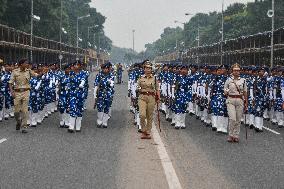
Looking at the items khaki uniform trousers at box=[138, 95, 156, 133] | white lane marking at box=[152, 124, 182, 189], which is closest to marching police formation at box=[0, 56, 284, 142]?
khaki uniform trousers at box=[138, 95, 156, 133]

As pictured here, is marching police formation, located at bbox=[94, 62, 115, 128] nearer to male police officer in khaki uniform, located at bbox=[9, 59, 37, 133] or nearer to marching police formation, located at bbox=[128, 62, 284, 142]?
marching police formation, located at bbox=[128, 62, 284, 142]

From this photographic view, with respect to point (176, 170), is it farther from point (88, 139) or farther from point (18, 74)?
point (18, 74)

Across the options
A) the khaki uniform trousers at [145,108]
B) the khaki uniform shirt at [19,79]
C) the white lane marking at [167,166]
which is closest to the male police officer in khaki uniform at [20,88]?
the khaki uniform shirt at [19,79]

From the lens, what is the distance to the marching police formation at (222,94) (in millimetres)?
14539

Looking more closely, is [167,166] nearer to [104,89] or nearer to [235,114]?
[235,114]

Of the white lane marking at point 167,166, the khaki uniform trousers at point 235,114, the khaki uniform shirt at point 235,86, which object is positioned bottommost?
the white lane marking at point 167,166

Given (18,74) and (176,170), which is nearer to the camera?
(176,170)

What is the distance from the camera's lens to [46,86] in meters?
19.5

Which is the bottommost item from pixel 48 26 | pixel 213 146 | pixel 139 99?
pixel 213 146

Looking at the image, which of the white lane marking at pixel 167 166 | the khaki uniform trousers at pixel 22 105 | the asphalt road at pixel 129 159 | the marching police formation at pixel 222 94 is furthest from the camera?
the khaki uniform trousers at pixel 22 105

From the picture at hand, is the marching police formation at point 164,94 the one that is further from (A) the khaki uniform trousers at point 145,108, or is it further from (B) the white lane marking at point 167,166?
(B) the white lane marking at point 167,166

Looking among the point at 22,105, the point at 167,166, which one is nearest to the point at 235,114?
the point at 167,166

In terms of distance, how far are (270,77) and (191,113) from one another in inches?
173

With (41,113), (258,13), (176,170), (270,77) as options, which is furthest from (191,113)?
(258,13)
